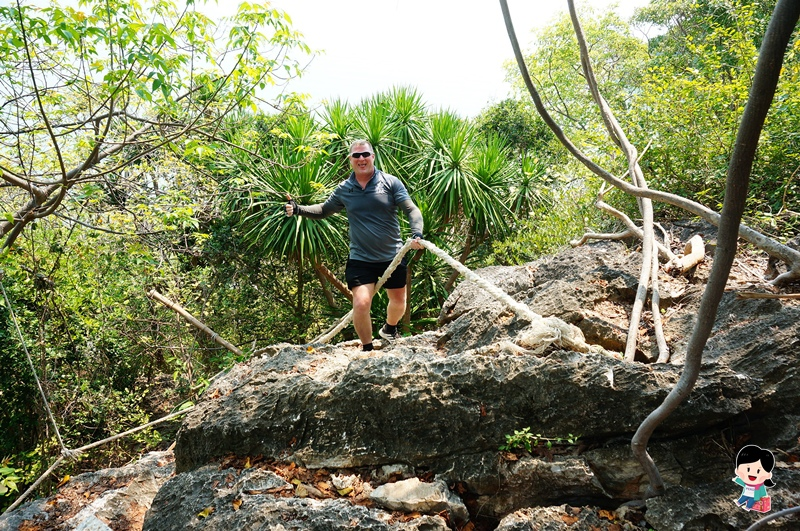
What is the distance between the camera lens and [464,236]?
9.71m

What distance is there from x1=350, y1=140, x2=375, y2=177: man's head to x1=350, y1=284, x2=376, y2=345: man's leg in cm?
83

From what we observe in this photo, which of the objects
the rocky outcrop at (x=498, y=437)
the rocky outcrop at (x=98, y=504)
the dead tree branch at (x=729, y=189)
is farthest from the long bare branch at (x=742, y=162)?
the rocky outcrop at (x=98, y=504)

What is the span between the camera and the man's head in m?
3.84

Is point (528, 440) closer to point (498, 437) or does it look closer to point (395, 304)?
point (498, 437)

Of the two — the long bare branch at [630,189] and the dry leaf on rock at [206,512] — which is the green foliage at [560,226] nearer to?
the long bare branch at [630,189]

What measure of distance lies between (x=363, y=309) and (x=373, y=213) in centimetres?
71

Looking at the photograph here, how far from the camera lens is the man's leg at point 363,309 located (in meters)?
3.93

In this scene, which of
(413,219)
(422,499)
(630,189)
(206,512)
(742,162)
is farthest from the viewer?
(413,219)

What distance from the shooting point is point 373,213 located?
13.0ft

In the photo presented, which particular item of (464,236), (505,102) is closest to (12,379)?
(464,236)

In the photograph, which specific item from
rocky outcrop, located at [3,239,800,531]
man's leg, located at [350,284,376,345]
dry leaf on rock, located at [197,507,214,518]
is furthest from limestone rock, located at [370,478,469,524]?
man's leg, located at [350,284,376,345]

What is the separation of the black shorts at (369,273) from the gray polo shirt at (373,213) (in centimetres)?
5

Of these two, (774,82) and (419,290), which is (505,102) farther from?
(774,82)

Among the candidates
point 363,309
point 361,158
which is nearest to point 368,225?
point 361,158
